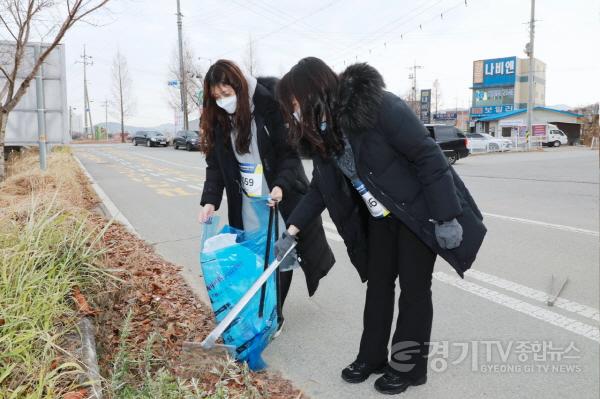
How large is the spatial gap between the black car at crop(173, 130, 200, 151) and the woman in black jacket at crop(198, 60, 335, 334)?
28.1m

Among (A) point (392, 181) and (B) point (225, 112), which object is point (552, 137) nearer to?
(B) point (225, 112)

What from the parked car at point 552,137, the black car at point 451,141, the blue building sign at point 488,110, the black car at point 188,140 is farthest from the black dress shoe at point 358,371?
the blue building sign at point 488,110

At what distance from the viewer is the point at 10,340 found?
218cm

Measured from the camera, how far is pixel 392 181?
240 centimetres

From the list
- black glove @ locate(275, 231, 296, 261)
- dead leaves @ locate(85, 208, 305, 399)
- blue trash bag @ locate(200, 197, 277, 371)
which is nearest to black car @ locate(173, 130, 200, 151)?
dead leaves @ locate(85, 208, 305, 399)

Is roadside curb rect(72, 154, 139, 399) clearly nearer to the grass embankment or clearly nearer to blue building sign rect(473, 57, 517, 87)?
the grass embankment

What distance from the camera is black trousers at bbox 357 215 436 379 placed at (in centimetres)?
254

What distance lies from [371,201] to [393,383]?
1001mm

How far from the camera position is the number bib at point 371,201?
248cm

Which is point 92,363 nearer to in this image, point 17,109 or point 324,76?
point 324,76

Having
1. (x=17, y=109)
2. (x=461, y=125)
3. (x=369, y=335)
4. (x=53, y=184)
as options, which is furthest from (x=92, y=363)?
(x=461, y=125)

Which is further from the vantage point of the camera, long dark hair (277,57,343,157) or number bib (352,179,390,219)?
number bib (352,179,390,219)

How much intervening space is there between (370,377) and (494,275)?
234 cm

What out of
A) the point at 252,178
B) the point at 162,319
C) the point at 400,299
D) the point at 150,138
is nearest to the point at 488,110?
the point at 150,138
